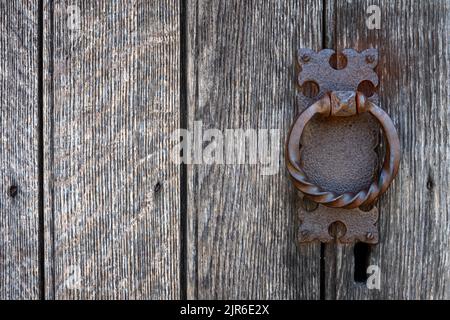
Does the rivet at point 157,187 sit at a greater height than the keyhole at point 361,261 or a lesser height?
greater

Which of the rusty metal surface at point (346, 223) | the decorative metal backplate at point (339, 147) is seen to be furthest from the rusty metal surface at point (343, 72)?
the rusty metal surface at point (346, 223)

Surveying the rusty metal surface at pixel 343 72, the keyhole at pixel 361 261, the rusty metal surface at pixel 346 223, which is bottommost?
the keyhole at pixel 361 261

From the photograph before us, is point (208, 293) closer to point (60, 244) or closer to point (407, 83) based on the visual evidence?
point (60, 244)

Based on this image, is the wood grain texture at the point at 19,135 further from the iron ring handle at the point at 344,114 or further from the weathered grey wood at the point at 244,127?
the iron ring handle at the point at 344,114

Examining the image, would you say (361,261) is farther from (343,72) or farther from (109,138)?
(109,138)

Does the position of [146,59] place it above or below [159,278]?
above

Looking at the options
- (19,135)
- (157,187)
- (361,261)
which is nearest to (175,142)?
(157,187)
